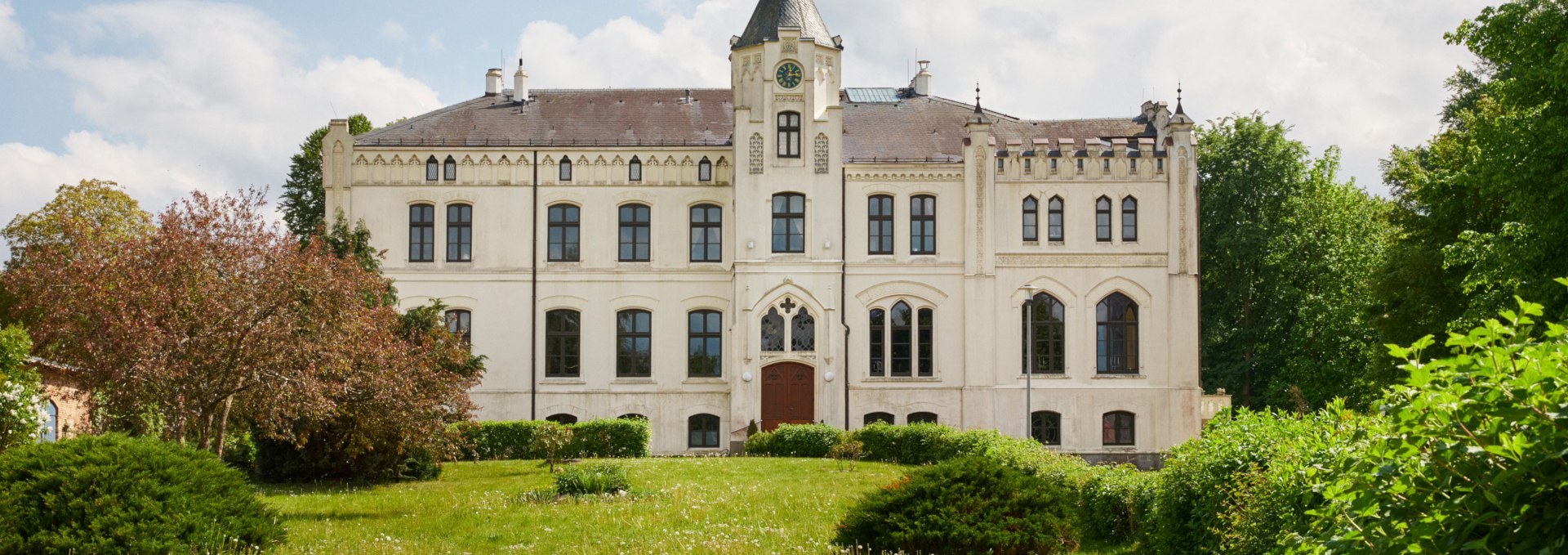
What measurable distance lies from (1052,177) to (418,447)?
918 inches

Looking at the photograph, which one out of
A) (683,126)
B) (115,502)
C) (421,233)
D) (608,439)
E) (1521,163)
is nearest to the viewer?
(115,502)

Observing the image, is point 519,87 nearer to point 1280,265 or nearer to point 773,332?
point 773,332

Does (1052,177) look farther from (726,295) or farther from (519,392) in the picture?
(519,392)

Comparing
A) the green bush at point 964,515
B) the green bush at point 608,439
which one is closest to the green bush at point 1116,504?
the green bush at point 964,515

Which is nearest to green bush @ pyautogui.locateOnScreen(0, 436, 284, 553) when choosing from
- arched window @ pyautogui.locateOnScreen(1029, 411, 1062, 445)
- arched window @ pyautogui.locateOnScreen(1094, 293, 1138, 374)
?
arched window @ pyautogui.locateOnScreen(1029, 411, 1062, 445)

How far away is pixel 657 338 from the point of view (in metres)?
40.9

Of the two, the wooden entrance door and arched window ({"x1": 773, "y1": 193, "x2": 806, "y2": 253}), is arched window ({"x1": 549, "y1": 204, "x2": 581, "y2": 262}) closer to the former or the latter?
arched window ({"x1": 773, "y1": 193, "x2": 806, "y2": 253})

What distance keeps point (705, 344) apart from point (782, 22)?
392 inches

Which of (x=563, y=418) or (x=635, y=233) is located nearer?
(x=563, y=418)

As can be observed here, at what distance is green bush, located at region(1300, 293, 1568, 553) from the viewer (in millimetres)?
4973

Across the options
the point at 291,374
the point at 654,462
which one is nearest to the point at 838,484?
the point at 654,462

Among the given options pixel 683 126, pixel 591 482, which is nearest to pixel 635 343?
pixel 683 126

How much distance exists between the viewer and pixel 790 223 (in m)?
39.9

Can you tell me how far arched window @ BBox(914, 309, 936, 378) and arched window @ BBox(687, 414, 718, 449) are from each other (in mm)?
6446
